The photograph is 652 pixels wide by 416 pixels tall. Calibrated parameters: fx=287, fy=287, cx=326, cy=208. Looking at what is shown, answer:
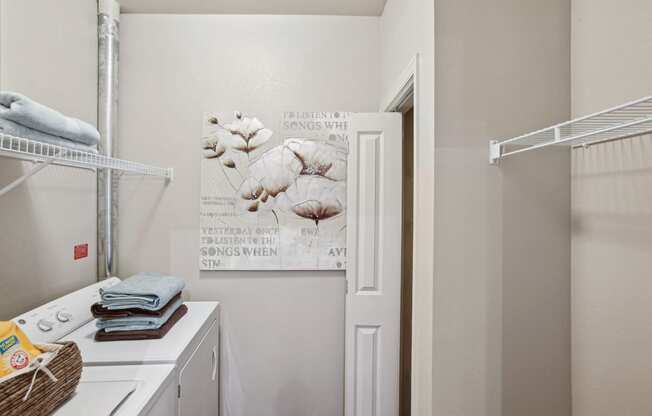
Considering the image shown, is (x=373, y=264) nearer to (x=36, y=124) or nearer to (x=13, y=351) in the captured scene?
(x=13, y=351)

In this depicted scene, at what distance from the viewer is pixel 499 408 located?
3.24ft

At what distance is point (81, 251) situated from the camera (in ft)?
5.27

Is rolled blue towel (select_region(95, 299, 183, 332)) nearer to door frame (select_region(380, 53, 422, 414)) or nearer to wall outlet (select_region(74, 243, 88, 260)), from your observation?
wall outlet (select_region(74, 243, 88, 260))

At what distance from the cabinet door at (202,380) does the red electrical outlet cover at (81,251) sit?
0.83m

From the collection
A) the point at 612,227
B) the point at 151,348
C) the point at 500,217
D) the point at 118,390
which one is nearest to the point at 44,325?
the point at 151,348

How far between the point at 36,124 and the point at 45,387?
2.59 ft

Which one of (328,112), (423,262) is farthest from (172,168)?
(423,262)

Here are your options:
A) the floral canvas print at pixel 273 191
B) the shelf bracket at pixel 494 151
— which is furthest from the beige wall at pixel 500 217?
the floral canvas print at pixel 273 191

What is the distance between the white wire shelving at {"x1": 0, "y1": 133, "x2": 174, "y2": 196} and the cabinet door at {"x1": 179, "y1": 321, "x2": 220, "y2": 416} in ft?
2.95

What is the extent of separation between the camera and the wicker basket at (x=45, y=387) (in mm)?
674

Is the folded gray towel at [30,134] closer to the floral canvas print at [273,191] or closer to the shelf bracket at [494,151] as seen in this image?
the floral canvas print at [273,191]

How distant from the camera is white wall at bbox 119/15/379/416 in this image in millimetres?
1814

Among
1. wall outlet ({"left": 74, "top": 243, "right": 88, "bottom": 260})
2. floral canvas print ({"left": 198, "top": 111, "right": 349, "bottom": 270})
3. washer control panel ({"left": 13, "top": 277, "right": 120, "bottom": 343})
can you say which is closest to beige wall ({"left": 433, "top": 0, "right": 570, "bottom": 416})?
floral canvas print ({"left": 198, "top": 111, "right": 349, "bottom": 270})

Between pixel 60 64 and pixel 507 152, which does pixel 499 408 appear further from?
pixel 60 64
